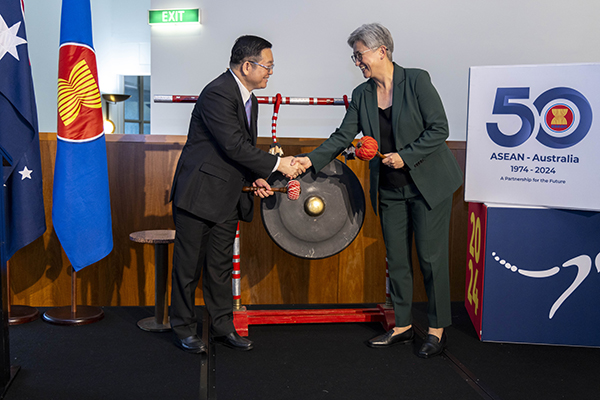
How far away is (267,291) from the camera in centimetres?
289

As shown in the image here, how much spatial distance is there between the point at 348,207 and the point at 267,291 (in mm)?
838

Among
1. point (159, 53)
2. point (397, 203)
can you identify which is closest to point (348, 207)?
point (397, 203)

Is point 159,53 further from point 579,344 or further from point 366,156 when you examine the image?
point 579,344

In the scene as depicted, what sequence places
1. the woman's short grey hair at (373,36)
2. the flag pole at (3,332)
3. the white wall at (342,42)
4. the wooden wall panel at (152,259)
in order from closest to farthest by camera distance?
the flag pole at (3,332), the woman's short grey hair at (373,36), the wooden wall panel at (152,259), the white wall at (342,42)

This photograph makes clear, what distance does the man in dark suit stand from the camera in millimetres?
1984

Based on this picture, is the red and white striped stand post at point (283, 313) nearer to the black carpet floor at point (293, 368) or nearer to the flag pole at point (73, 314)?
the black carpet floor at point (293, 368)

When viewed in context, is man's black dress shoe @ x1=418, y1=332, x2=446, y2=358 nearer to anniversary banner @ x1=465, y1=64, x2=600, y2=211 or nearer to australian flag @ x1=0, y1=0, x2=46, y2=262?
anniversary banner @ x1=465, y1=64, x2=600, y2=211

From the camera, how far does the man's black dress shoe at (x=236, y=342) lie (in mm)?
2146

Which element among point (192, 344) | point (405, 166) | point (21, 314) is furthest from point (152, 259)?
point (405, 166)

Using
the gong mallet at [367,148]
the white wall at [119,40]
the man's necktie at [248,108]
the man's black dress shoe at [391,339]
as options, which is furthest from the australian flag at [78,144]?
the white wall at [119,40]

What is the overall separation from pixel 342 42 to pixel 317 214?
Answer: 2225 millimetres

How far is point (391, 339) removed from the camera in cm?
221

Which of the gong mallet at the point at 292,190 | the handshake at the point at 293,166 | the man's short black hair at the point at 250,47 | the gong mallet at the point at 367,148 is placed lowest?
the gong mallet at the point at 292,190

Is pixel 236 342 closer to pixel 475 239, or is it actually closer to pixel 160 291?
pixel 160 291
